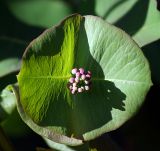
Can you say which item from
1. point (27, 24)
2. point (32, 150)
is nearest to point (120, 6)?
point (27, 24)

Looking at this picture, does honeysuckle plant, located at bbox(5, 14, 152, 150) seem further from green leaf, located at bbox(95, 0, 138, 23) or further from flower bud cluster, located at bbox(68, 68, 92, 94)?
green leaf, located at bbox(95, 0, 138, 23)

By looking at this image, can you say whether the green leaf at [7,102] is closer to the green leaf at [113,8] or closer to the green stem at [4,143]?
the green stem at [4,143]

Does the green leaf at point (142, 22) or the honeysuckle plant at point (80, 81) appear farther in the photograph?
the green leaf at point (142, 22)

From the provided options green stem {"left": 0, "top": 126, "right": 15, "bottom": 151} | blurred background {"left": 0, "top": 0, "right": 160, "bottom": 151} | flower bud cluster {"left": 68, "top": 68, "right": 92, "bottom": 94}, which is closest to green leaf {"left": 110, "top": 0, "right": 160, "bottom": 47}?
blurred background {"left": 0, "top": 0, "right": 160, "bottom": 151}

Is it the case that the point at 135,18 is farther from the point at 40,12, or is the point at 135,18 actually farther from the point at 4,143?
the point at 4,143

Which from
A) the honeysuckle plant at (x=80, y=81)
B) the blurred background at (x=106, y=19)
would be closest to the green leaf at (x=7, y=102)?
the blurred background at (x=106, y=19)

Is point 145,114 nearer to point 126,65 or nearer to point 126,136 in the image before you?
point 126,136

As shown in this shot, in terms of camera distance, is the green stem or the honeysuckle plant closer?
the honeysuckle plant
